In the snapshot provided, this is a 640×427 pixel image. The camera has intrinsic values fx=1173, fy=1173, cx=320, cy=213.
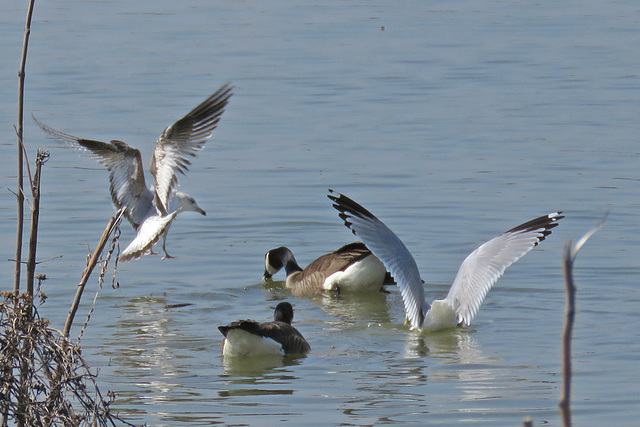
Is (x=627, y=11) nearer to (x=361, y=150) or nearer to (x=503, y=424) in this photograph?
(x=361, y=150)

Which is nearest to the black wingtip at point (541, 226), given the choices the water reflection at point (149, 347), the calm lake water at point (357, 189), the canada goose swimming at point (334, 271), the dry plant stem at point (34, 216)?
the calm lake water at point (357, 189)

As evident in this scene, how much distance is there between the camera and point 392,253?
928 cm

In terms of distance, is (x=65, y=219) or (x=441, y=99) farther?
(x=441, y=99)

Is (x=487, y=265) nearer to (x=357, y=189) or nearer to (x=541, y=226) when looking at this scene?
(x=541, y=226)

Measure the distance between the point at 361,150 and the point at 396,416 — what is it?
8745 mm

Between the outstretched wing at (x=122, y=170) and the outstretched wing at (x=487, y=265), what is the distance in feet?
10.00

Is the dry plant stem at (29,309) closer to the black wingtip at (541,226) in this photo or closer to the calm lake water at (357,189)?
the calm lake water at (357,189)

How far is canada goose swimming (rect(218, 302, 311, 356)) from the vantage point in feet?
26.4

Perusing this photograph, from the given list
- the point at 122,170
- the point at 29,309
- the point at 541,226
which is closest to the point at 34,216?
the point at 29,309

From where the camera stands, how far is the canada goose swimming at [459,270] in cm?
909

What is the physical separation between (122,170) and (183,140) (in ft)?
2.13

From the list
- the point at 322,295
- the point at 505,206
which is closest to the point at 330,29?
the point at 505,206

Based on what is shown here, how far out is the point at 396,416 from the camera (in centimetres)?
673

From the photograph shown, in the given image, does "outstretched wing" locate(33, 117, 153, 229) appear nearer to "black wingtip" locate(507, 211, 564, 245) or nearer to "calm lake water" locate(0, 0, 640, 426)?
"calm lake water" locate(0, 0, 640, 426)
